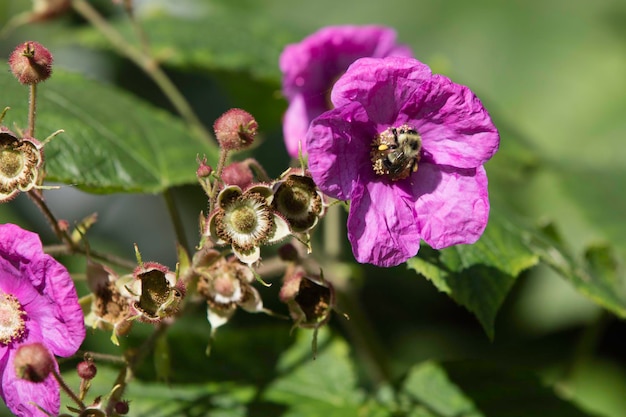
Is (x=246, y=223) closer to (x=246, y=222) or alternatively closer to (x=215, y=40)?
(x=246, y=222)

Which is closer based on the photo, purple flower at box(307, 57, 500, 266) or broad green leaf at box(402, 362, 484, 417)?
purple flower at box(307, 57, 500, 266)

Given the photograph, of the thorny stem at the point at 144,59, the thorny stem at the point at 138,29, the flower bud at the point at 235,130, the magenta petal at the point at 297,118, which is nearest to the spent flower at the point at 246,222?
the flower bud at the point at 235,130

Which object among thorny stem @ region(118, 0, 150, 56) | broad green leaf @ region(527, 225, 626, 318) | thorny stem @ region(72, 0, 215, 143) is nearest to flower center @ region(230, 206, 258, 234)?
broad green leaf @ region(527, 225, 626, 318)

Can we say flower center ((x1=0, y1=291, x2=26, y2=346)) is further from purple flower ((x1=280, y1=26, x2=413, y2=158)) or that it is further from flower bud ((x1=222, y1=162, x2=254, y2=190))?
purple flower ((x1=280, y1=26, x2=413, y2=158))

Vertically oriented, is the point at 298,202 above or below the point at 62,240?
above

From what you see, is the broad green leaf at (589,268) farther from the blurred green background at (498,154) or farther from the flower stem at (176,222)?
the flower stem at (176,222)

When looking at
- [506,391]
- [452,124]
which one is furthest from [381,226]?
[506,391]
